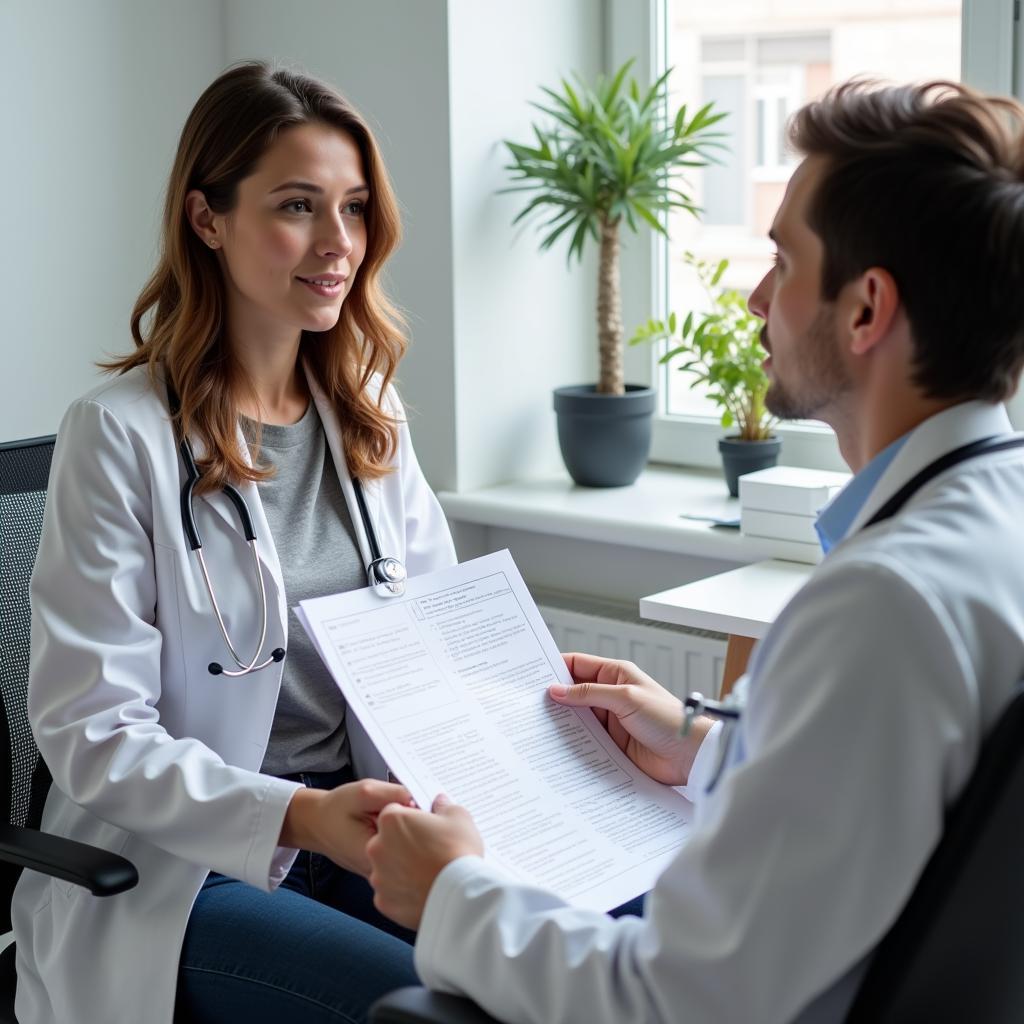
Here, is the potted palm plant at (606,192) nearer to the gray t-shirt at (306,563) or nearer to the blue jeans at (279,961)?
the gray t-shirt at (306,563)

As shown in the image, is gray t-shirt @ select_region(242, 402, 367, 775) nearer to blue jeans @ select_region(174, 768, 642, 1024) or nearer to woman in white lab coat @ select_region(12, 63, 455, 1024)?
woman in white lab coat @ select_region(12, 63, 455, 1024)

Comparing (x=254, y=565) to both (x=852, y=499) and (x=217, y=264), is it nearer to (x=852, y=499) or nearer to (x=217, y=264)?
(x=217, y=264)

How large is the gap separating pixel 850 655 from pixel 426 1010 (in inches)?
14.7

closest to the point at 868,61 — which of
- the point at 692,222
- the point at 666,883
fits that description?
the point at 692,222

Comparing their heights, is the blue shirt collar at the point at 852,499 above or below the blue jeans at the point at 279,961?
above

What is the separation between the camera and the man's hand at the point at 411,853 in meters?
1.05

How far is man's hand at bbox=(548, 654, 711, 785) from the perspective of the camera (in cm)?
140

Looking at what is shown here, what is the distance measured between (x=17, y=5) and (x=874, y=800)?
7.25ft

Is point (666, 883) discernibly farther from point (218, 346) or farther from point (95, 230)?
point (95, 230)

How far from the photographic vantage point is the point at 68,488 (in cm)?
138

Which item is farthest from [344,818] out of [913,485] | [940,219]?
[940,219]

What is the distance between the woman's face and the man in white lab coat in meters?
0.63

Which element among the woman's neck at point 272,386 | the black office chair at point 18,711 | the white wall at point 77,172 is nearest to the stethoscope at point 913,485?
the black office chair at point 18,711

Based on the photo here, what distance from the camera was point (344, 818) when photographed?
1.23 metres
